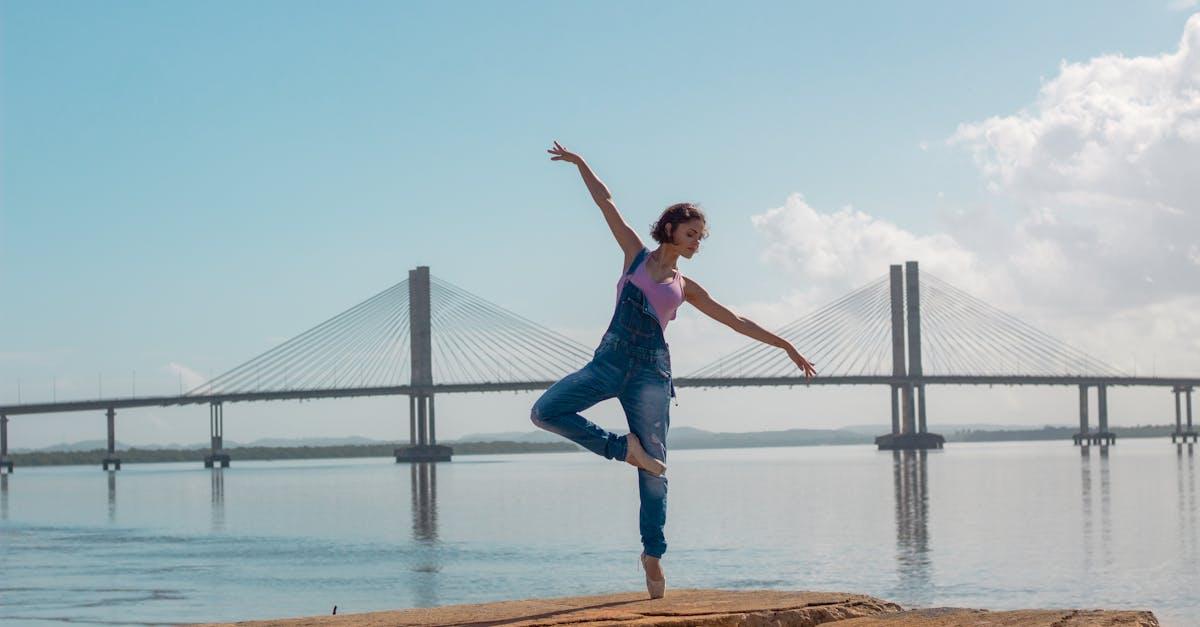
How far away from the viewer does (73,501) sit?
2004 inches

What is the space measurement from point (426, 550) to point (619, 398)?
58.8 ft

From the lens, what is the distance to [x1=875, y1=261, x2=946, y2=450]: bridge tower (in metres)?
92.5

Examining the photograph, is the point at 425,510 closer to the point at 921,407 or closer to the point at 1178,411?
the point at 921,407

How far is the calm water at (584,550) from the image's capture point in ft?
52.2

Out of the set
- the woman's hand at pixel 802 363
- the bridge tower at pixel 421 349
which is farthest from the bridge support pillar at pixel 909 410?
the woman's hand at pixel 802 363

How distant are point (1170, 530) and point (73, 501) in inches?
1489

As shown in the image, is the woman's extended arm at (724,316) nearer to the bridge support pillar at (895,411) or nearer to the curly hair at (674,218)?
the curly hair at (674,218)

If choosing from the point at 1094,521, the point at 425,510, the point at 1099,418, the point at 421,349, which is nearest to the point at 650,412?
the point at 1094,521

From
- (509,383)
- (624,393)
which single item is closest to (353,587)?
(624,393)

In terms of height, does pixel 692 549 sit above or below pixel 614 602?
below

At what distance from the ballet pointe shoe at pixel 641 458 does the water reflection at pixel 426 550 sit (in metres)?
7.78

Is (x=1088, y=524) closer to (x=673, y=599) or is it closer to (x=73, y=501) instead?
(x=673, y=599)

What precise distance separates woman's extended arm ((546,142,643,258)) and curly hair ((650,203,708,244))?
0.36ft

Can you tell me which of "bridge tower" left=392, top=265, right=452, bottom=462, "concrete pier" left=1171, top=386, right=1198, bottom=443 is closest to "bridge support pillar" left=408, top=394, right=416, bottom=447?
"bridge tower" left=392, top=265, right=452, bottom=462
